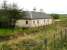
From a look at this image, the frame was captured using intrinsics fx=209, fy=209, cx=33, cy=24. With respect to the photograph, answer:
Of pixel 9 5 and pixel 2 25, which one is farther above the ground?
pixel 9 5

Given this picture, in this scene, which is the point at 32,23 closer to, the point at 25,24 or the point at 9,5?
the point at 25,24

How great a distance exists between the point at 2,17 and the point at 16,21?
403 centimetres

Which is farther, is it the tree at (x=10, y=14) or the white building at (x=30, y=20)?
the white building at (x=30, y=20)

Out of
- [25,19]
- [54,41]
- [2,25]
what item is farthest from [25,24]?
[54,41]

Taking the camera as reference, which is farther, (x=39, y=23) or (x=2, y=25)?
(x=39, y=23)

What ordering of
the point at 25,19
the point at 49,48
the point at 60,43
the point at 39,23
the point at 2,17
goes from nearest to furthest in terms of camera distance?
the point at 49,48 < the point at 60,43 < the point at 2,17 < the point at 25,19 < the point at 39,23

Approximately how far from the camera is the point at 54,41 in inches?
455

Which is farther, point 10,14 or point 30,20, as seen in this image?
point 30,20

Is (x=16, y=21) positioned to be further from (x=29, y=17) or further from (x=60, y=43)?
(x=60, y=43)

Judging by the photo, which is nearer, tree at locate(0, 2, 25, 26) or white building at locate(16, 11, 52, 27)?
tree at locate(0, 2, 25, 26)

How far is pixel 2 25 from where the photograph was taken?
45156 mm

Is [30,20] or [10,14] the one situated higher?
[10,14]

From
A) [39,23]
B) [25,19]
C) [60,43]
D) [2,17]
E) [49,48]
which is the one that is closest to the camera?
[49,48]

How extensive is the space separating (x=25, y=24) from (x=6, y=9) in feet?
17.5
